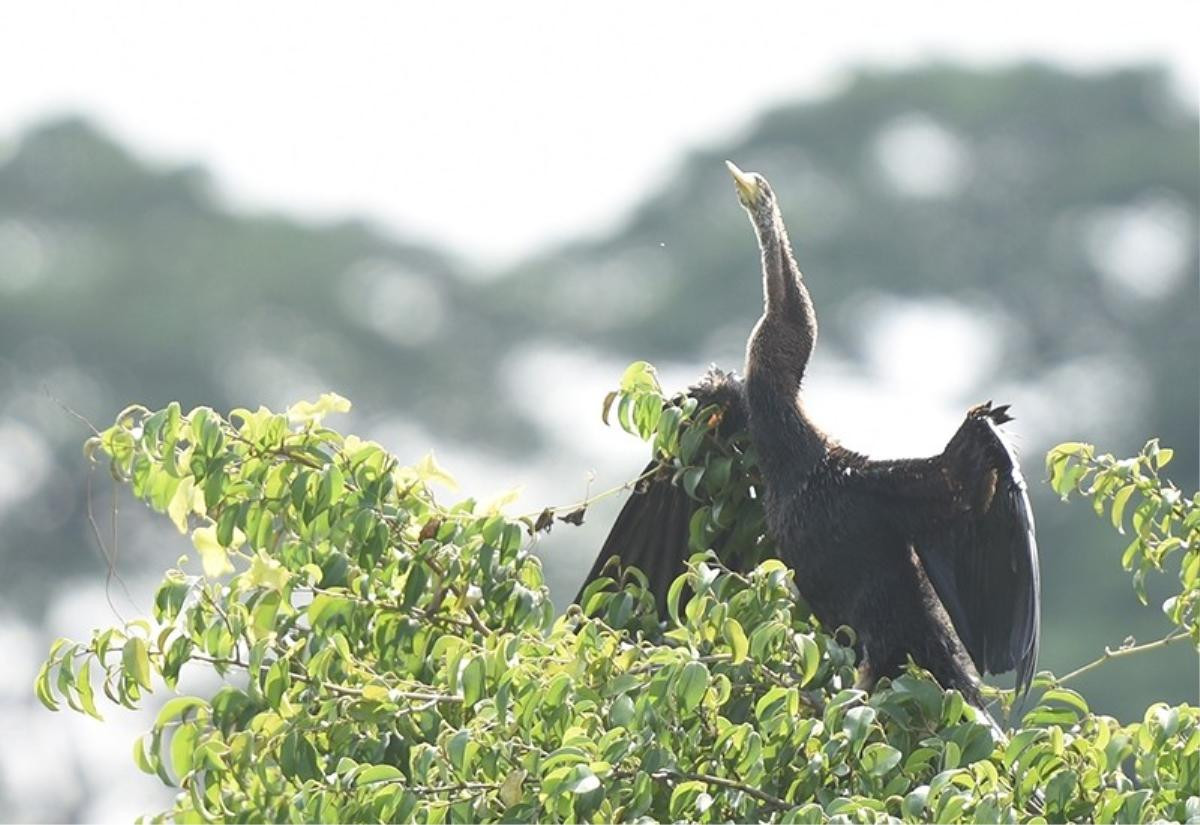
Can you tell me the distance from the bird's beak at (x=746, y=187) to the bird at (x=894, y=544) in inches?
35.7

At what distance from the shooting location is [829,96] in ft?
68.4

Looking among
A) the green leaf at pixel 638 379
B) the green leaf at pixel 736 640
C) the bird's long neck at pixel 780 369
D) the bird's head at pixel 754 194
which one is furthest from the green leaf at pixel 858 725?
the bird's head at pixel 754 194

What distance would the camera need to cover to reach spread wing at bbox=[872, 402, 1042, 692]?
4.20 m

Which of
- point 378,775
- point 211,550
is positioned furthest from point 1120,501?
point 211,550

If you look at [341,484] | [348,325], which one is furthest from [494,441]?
[341,484]

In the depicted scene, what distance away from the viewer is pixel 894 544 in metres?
4.52

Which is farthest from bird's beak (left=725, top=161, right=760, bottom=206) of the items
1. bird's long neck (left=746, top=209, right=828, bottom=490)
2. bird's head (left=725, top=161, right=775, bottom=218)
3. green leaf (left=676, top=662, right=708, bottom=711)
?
green leaf (left=676, top=662, right=708, bottom=711)

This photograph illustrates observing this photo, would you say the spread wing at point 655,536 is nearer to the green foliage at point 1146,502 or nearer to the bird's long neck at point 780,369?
the bird's long neck at point 780,369

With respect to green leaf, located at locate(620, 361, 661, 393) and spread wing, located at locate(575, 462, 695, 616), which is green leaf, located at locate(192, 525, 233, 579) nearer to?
green leaf, located at locate(620, 361, 661, 393)

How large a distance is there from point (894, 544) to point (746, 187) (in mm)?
1296

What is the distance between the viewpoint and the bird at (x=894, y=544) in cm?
433

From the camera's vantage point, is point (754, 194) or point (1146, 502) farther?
point (754, 194)

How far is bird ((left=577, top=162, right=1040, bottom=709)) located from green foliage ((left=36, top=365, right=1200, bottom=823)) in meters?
0.73

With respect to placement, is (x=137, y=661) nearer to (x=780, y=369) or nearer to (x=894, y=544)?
(x=894, y=544)
